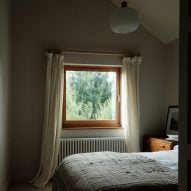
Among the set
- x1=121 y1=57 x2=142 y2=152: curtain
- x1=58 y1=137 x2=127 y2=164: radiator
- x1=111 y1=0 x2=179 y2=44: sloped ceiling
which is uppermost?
x1=111 y1=0 x2=179 y2=44: sloped ceiling

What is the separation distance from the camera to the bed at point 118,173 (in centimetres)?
189

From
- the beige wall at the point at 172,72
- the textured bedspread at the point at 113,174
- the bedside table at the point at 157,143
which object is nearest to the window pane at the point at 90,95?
the bedside table at the point at 157,143

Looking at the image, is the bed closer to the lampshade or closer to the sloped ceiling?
the lampshade

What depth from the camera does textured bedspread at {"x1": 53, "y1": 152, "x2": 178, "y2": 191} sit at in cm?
189

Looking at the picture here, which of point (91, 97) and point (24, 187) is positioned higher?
point (91, 97)

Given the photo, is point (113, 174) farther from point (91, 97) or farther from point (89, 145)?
point (91, 97)

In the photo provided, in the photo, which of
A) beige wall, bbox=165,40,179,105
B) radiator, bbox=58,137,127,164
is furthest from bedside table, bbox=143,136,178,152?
beige wall, bbox=165,40,179,105

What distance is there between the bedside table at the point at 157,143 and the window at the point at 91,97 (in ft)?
1.83

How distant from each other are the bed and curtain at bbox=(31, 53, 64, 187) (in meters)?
1.13

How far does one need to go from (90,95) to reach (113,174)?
235 cm

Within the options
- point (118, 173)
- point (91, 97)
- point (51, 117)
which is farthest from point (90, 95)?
point (118, 173)

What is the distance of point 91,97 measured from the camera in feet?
14.3

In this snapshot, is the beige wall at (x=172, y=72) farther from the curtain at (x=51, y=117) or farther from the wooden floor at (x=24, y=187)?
the wooden floor at (x=24, y=187)

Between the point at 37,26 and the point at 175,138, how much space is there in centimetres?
263
